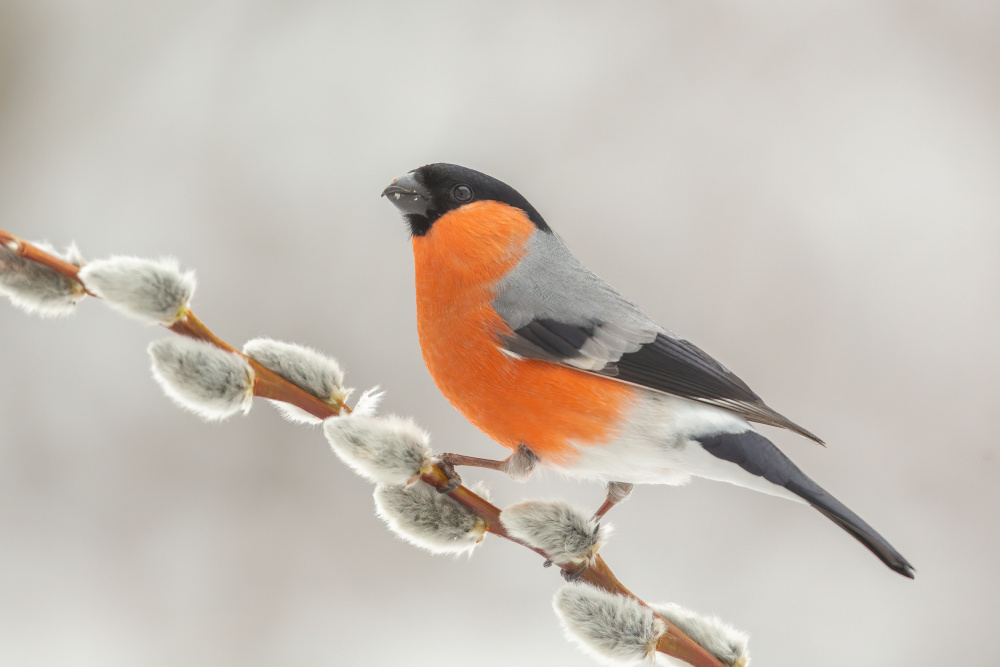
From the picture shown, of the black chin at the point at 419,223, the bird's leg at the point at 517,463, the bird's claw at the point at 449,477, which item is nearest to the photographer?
the bird's claw at the point at 449,477

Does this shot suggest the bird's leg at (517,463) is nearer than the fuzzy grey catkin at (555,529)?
No

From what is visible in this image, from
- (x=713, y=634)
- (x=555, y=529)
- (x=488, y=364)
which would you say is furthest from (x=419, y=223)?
(x=713, y=634)

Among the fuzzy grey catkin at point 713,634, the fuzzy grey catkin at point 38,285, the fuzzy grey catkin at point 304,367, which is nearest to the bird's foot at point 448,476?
the fuzzy grey catkin at point 304,367

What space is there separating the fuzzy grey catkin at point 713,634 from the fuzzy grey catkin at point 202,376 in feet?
1.32

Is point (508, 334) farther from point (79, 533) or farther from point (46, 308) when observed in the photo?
point (79, 533)

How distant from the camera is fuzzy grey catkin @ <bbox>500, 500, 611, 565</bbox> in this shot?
66 centimetres

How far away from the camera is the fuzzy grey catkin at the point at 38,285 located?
579mm

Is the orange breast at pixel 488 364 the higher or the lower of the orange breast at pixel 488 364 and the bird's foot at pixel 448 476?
the higher

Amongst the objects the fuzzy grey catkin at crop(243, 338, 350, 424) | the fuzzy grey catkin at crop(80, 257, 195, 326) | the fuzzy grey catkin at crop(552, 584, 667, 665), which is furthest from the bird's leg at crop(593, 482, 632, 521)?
the fuzzy grey catkin at crop(80, 257, 195, 326)

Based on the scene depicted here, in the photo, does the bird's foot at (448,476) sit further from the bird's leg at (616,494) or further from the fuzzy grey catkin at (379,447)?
the bird's leg at (616,494)

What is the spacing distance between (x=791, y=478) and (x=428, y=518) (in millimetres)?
339

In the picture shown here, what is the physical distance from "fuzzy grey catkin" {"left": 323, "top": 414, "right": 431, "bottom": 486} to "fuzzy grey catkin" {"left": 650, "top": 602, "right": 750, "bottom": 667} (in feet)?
0.85

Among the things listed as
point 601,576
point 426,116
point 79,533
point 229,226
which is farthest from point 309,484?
point 601,576

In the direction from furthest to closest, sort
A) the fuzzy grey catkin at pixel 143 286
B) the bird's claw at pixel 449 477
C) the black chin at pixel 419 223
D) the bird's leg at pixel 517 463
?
the black chin at pixel 419 223 < the bird's leg at pixel 517 463 < the bird's claw at pixel 449 477 < the fuzzy grey catkin at pixel 143 286
